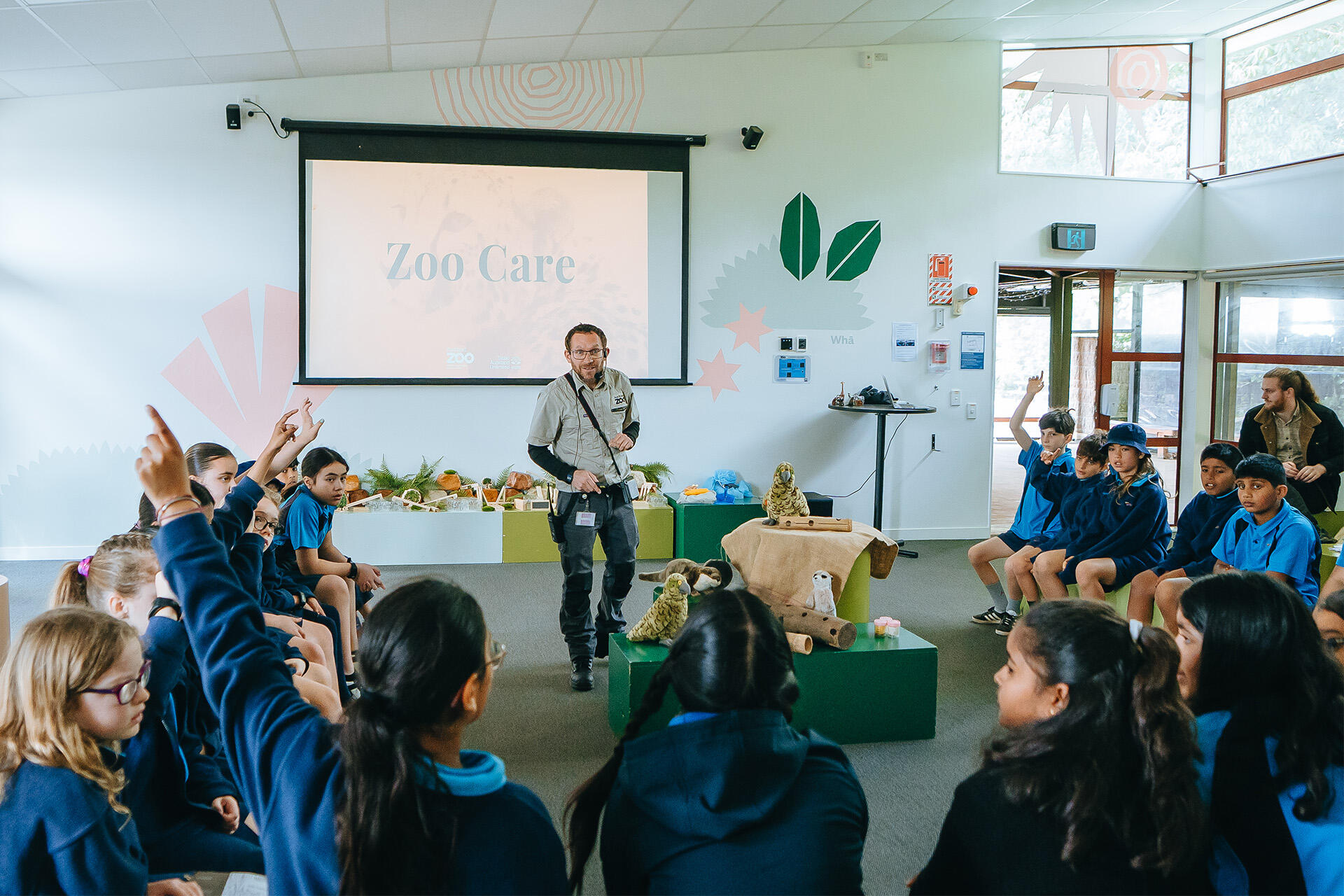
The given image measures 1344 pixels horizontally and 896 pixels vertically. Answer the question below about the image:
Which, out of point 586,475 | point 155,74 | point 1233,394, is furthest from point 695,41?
point 1233,394

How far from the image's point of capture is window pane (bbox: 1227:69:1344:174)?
6.63m

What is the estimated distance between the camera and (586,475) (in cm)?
399

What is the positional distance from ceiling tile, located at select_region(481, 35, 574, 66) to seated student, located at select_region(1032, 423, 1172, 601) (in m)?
4.13

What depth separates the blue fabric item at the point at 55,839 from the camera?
141 cm

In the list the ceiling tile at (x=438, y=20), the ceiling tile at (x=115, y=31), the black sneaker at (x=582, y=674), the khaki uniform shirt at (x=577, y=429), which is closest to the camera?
the black sneaker at (x=582, y=674)

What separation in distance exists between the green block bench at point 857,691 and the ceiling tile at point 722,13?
410cm

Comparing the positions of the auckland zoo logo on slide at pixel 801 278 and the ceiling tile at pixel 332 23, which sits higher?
the ceiling tile at pixel 332 23

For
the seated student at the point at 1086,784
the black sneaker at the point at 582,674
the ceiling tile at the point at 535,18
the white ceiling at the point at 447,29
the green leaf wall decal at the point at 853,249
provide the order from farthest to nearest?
the green leaf wall decal at the point at 853,249 < the ceiling tile at the point at 535,18 < the white ceiling at the point at 447,29 < the black sneaker at the point at 582,674 < the seated student at the point at 1086,784

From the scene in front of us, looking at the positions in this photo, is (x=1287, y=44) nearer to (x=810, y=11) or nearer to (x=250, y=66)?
(x=810, y=11)

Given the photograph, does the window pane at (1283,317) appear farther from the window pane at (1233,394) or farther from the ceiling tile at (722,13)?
the ceiling tile at (722,13)

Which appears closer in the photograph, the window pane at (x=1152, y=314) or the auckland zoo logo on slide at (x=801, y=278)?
the auckland zoo logo on slide at (x=801, y=278)

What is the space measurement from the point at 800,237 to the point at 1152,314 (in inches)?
128

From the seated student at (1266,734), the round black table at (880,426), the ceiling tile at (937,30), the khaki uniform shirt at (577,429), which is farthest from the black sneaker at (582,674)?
the ceiling tile at (937,30)

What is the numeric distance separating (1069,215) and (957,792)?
6910mm
